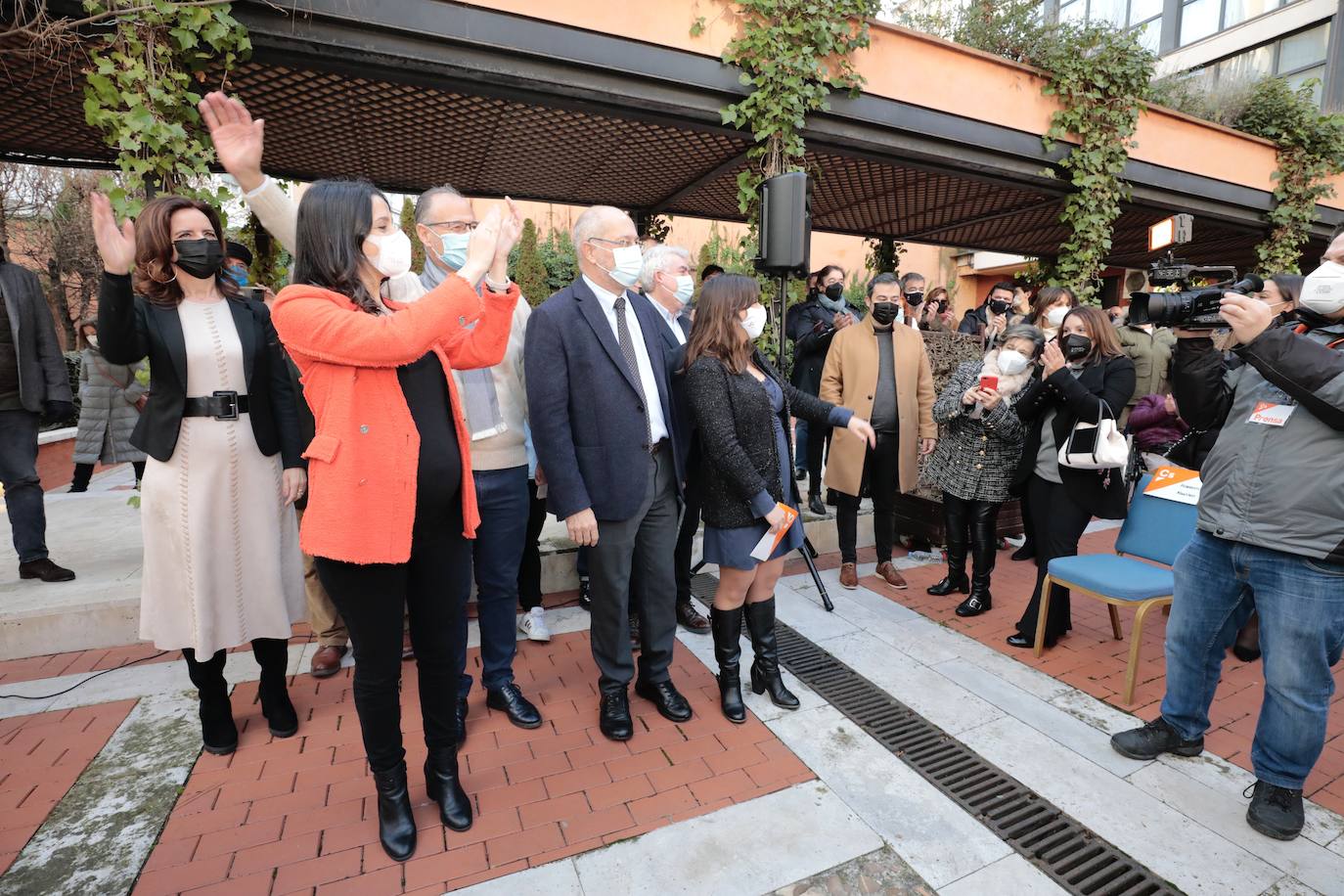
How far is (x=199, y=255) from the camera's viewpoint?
228 centimetres

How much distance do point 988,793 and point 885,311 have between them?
2898 mm

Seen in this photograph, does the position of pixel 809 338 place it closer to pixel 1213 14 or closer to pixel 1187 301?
pixel 1187 301

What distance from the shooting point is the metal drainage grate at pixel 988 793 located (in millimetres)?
2020

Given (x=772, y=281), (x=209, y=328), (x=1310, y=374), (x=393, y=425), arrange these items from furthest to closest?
(x=772, y=281)
(x=209, y=328)
(x=1310, y=374)
(x=393, y=425)

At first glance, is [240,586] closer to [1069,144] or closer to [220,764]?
[220,764]

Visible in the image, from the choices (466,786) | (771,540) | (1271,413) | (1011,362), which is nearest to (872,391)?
(1011,362)

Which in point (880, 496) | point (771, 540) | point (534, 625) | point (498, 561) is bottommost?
point (534, 625)

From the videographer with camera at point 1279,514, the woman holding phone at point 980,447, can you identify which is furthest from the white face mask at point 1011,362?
the videographer with camera at point 1279,514

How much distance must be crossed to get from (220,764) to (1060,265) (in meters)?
8.04

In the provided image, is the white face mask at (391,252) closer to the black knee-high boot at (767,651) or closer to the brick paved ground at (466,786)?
the brick paved ground at (466,786)

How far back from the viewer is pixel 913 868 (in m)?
2.02

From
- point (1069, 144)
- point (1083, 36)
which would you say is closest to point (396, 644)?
point (1069, 144)

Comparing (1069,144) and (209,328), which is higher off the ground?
(1069,144)

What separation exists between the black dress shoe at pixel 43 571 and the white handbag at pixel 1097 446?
5.67 meters
